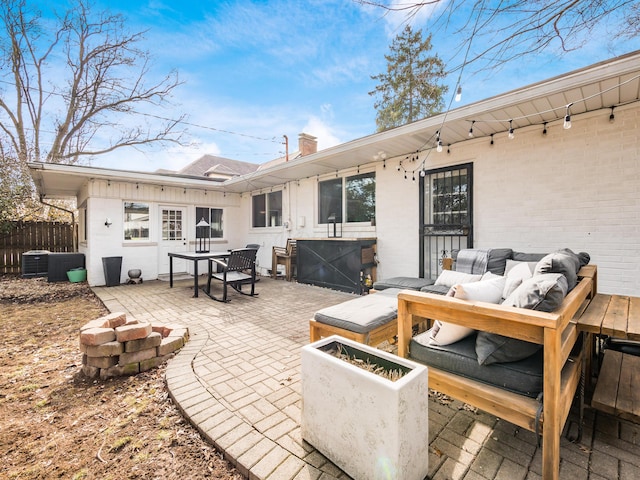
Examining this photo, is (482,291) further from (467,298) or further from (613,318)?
(613,318)

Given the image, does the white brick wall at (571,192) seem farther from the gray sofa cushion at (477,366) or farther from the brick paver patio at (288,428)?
the gray sofa cushion at (477,366)

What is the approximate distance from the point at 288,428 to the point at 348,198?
17.7ft

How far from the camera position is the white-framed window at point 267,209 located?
28.0ft

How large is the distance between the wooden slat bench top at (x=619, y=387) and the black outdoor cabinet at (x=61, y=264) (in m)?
10.4

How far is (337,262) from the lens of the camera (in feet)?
20.1

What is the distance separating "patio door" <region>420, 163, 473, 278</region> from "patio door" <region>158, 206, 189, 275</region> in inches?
273

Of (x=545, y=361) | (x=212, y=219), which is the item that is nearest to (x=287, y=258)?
(x=212, y=219)

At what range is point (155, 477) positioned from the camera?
150 centimetres

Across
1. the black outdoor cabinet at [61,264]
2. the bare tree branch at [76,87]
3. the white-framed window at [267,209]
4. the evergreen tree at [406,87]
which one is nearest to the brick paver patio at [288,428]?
the white-framed window at [267,209]

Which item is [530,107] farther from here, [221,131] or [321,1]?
[221,131]

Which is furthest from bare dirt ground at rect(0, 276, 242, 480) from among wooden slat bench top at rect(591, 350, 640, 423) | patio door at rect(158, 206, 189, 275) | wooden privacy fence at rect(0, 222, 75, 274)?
wooden privacy fence at rect(0, 222, 75, 274)

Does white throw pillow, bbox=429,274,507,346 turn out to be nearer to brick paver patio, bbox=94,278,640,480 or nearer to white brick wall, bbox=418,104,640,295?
brick paver patio, bbox=94,278,640,480

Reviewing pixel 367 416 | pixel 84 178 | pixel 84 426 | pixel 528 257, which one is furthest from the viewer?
pixel 84 178

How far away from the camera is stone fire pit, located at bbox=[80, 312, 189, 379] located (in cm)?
252
